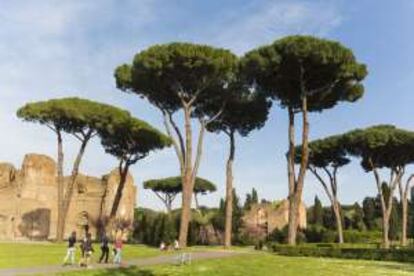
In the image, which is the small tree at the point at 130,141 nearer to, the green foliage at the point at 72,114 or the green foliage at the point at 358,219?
the green foliage at the point at 72,114

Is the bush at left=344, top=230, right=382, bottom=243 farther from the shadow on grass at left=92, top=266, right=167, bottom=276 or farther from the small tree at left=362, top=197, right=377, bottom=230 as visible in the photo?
the shadow on grass at left=92, top=266, right=167, bottom=276

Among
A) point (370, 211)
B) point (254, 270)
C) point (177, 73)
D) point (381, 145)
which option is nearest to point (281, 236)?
point (381, 145)

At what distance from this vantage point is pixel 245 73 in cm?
3141

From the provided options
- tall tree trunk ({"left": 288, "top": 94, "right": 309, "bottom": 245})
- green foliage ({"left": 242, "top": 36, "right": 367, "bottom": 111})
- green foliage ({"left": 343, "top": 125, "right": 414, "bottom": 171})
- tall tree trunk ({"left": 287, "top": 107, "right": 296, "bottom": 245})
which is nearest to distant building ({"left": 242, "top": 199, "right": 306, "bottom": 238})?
green foliage ({"left": 343, "top": 125, "right": 414, "bottom": 171})

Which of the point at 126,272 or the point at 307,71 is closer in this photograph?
the point at 126,272

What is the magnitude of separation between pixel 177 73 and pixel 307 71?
21.6 ft

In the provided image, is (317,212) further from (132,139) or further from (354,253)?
(354,253)

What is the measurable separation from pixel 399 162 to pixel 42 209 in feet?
94.6

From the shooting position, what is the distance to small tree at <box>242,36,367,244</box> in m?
28.1

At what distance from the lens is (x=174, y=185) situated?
56.1 metres

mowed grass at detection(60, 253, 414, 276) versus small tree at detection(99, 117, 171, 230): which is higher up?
small tree at detection(99, 117, 171, 230)

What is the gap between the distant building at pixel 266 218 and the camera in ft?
156

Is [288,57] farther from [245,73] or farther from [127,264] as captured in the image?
[127,264]

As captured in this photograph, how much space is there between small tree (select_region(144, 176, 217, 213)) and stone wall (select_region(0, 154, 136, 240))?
5.97 meters
